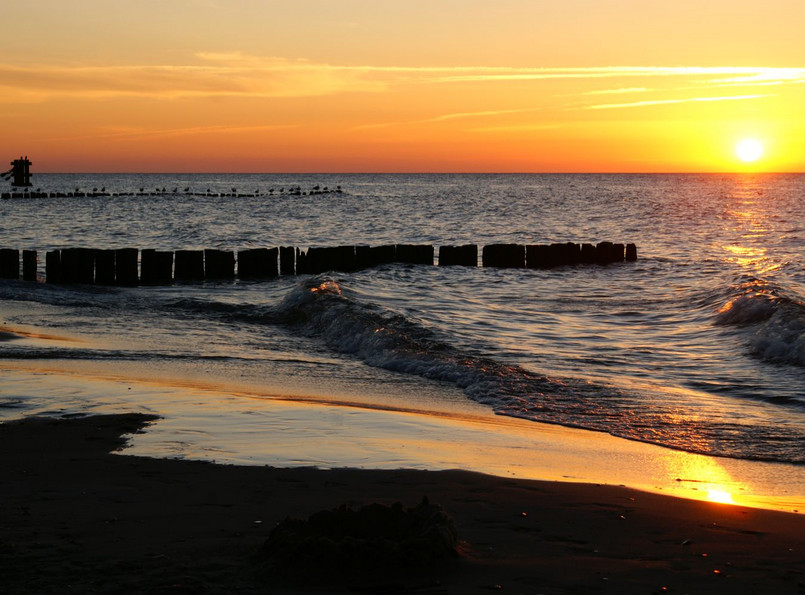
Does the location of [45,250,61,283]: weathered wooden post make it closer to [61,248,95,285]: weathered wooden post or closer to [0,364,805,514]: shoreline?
[61,248,95,285]: weathered wooden post

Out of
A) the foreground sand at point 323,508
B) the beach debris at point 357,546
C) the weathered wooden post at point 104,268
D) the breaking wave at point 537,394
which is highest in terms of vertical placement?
the weathered wooden post at point 104,268

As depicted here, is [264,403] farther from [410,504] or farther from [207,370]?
[410,504]

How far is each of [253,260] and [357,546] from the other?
61.1 ft

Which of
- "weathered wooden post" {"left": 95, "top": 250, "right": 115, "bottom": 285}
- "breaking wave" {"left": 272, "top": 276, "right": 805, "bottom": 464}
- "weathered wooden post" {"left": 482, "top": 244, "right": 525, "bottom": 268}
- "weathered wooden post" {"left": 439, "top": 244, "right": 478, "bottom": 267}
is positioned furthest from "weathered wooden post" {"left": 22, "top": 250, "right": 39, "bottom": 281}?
"weathered wooden post" {"left": 482, "top": 244, "right": 525, "bottom": 268}

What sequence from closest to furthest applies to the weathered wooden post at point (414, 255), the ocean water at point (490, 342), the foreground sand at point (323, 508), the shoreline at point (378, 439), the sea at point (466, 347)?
the foreground sand at point (323, 508)
the shoreline at point (378, 439)
the sea at point (466, 347)
the ocean water at point (490, 342)
the weathered wooden post at point (414, 255)

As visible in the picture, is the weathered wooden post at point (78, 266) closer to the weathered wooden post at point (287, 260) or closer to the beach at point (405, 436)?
the beach at point (405, 436)

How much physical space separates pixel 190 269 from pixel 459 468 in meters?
16.2

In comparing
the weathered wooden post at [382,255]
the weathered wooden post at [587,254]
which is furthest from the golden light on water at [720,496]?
the weathered wooden post at [587,254]

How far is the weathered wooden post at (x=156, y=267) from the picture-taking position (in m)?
20.6

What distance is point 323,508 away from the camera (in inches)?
197

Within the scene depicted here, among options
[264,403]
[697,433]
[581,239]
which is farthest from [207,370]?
[581,239]

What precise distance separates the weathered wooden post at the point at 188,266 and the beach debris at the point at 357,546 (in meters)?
17.6

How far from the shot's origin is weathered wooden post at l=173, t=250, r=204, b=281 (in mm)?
21156

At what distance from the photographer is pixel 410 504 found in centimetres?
517
